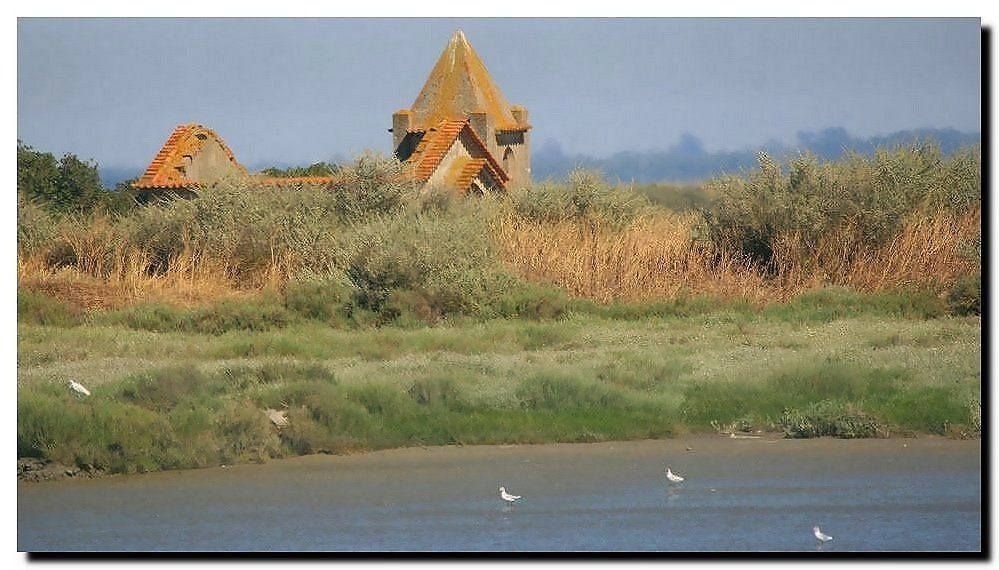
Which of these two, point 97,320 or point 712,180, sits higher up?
point 712,180

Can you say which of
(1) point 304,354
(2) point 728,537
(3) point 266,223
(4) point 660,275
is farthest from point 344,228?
(2) point 728,537

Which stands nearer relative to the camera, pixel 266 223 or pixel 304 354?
pixel 304 354

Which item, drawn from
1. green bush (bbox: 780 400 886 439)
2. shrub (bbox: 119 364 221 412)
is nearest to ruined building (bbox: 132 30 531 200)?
shrub (bbox: 119 364 221 412)

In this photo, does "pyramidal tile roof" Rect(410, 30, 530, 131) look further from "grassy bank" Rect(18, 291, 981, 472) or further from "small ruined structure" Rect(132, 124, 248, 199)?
"grassy bank" Rect(18, 291, 981, 472)

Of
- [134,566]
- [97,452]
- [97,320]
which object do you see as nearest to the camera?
[134,566]

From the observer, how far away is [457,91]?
113ft

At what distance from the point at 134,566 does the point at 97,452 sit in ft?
9.59

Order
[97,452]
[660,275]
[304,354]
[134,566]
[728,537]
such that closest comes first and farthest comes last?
[134,566] → [728,537] → [97,452] → [304,354] → [660,275]

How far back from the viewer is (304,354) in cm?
1652

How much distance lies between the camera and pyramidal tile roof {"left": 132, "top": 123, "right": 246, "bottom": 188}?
28109 millimetres

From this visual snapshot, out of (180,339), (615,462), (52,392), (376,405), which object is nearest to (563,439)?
(615,462)

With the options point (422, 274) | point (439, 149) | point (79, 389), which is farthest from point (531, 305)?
point (439, 149)

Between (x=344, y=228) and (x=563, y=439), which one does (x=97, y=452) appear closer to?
(x=563, y=439)

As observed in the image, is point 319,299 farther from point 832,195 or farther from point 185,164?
point 185,164
